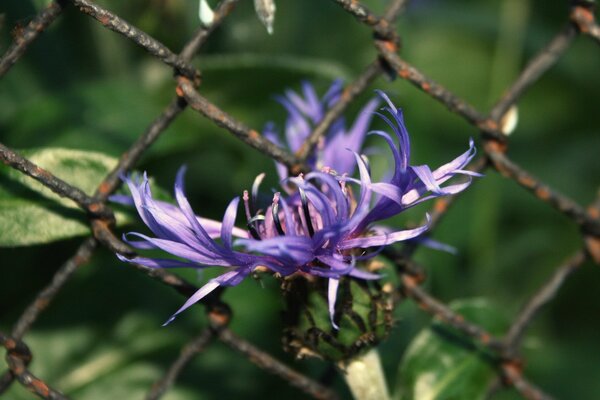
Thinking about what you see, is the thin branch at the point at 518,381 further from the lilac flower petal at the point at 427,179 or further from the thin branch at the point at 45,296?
the thin branch at the point at 45,296

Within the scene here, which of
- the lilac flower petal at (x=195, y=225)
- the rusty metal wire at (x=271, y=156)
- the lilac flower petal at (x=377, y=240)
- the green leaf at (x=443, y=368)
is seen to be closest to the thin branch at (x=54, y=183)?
the rusty metal wire at (x=271, y=156)

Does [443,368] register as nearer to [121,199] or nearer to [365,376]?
[365,376]

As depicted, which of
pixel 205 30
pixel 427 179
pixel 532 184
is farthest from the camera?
pixel 532 184

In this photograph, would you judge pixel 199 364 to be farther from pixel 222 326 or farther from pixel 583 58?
pixel 583 58

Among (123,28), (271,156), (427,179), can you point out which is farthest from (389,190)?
(123,28)

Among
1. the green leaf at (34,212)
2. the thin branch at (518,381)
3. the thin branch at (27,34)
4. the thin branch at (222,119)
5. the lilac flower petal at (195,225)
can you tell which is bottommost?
the green leaf at (34,212)

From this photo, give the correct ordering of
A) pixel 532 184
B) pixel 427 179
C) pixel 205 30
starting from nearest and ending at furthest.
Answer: pixel 427 179 < pixel 205 30 < pixel 532 184
